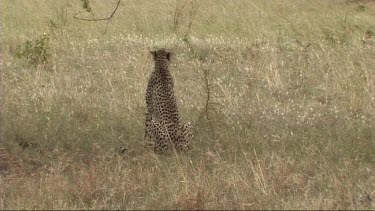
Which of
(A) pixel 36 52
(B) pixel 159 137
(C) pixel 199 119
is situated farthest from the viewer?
(A) pixel 36 52

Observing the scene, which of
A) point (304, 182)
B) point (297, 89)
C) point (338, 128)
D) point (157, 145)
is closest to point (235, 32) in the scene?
point (297, 89)

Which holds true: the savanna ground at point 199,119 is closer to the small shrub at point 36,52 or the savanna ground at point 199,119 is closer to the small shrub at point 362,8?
the small shrub at point 36,52

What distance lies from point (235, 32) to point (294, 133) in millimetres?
4975

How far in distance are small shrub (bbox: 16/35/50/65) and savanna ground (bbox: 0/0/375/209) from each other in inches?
0.6

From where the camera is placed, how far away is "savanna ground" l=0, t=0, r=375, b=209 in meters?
3.83

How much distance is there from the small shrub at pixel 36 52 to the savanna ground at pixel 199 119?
0.02m

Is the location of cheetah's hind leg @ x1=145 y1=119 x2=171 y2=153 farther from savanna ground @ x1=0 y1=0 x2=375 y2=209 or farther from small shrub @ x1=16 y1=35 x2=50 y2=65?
small shrub @ x1=16 y1=35 x2=50 y2=65

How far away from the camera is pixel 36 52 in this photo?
7.43 metres

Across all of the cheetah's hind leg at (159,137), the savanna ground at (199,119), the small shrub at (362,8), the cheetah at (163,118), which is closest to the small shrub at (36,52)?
the savanna ground at (199,119)

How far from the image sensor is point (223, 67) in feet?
23.7

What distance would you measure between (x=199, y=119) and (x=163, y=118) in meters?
0.58

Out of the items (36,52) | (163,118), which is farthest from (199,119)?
(36,52)

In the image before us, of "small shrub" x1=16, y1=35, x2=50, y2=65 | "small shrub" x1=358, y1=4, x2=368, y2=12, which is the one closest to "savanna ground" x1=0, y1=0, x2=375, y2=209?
"small shrub" x1=16, y1=35, x2=50, y2=65

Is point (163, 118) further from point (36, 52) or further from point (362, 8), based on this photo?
point (362, 8)
